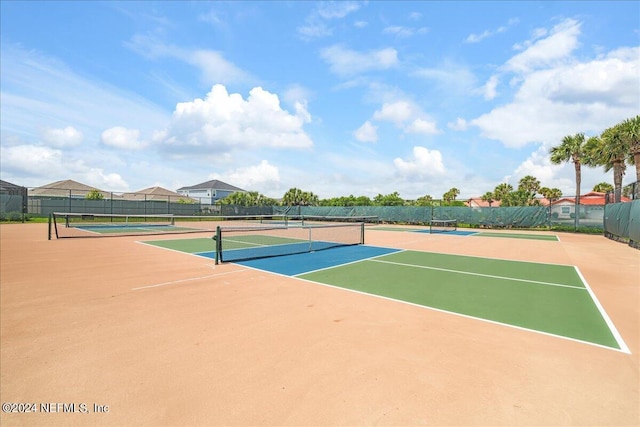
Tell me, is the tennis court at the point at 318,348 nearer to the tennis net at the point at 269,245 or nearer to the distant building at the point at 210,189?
the tennis net at the point at 269,245

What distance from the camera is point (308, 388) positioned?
2867mm

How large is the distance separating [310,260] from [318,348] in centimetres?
624

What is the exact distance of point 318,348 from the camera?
3689 mm

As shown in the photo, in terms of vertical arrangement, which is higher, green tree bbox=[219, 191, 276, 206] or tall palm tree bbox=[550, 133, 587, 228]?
tall palm tree bbox=[550, 133, 587, 228]

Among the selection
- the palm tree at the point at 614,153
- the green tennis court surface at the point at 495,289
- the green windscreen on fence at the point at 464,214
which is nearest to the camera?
the green tennis court surface at the point at 495,289

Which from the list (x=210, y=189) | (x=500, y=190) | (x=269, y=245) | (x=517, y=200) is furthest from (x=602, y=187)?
(x=210, y=189)

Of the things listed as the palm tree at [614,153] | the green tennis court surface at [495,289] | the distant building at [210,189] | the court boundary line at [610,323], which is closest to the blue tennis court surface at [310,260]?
the green tennis court surface at [495,289]

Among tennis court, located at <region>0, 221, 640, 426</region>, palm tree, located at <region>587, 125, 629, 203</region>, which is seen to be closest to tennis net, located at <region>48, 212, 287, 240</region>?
tennis court, located at <region>0, 221, 640, 426</region>

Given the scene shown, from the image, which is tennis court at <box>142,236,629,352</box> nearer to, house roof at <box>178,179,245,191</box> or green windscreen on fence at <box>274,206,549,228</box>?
green windscreen on fence at <box>274,206,549,228</box>

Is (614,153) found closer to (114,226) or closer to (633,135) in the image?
(633,135)

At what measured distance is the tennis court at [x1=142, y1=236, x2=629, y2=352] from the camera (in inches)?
185

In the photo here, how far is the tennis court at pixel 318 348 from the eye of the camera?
2.60 m

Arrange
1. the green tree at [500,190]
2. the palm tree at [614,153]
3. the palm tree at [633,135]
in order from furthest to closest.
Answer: the green tree at [500,190]
the palm tree at [614,153]
the palm tree at [633,135]

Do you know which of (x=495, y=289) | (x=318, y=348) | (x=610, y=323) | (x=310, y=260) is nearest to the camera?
(x=318, y=348)
